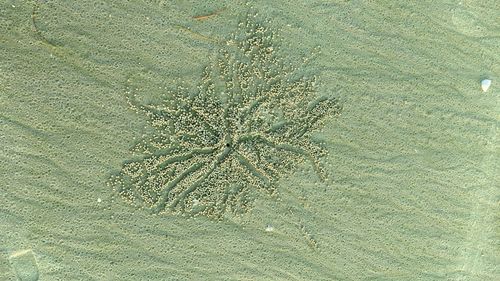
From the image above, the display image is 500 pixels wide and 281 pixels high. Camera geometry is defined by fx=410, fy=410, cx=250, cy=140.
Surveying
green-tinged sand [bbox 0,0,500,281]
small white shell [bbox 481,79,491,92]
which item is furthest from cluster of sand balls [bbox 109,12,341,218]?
small white shell [bbox 481,79,491,92]

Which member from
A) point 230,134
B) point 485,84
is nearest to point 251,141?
point 230,134

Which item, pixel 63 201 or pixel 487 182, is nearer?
pixel 63 201

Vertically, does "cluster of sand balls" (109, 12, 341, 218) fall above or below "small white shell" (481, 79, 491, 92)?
below

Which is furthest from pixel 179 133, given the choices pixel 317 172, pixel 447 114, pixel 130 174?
pixel 447 114

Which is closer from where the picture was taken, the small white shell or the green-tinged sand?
the green-tinged sand

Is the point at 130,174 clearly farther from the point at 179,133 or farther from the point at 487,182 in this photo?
the point at 487,182

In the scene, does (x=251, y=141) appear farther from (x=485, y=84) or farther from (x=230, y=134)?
(x=485, y=84)

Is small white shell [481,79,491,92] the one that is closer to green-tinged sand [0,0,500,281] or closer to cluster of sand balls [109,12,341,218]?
green-tinged sand [0,0,500,281]
